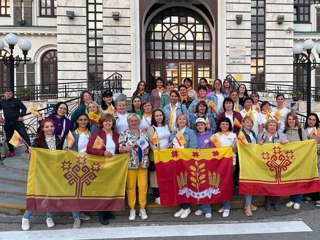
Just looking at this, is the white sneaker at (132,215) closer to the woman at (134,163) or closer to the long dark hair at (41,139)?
the woman at (134,163)

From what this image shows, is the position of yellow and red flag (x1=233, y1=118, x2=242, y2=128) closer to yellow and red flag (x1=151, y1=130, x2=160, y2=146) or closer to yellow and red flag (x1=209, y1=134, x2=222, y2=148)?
yellow and red flag (x1=209, y1=134, x2=222, y2=148)

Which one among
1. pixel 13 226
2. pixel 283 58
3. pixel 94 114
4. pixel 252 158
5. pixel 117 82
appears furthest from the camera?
pixel 283 58

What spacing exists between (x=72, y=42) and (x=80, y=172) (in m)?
15.5

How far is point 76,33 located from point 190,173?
15944 mm

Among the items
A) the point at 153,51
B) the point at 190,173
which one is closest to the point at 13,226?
the point at 190,173

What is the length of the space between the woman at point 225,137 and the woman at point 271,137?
63 cm

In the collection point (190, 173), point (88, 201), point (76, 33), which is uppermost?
point (76, 33)

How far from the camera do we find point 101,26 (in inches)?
837

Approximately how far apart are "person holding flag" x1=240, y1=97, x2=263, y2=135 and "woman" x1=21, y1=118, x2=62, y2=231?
4.40 meters

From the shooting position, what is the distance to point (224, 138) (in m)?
7.36

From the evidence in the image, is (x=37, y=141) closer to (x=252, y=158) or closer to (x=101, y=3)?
(x=252, y=158)

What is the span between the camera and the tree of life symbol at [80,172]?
22.5ft

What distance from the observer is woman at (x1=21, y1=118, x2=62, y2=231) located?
6688mm

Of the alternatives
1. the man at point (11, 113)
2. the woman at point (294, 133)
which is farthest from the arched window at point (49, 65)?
the woman at point (294, 133)
